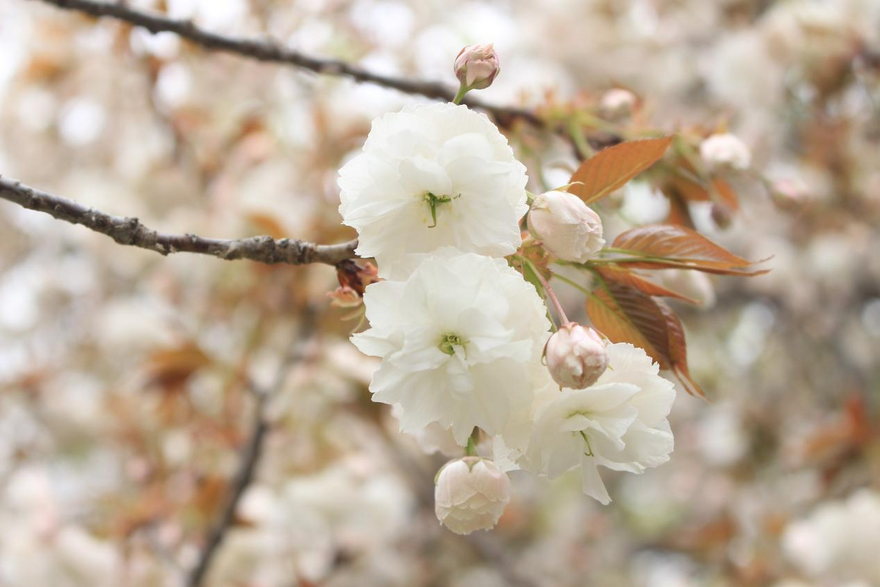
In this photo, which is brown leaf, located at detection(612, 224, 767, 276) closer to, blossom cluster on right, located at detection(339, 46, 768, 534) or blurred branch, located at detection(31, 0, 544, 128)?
blossom cluster on right, located at detection(339, 46, 768, 534)

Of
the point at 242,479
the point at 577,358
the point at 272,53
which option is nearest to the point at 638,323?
the point at 577,358

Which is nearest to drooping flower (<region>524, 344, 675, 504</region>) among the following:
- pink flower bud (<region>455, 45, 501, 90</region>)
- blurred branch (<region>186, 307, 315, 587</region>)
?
pink flower bud (<region>455, 45, 501, 90</region>)

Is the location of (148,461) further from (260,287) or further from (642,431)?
(642,431)

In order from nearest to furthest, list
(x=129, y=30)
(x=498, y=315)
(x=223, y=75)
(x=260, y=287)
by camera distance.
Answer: (x=498, y=315), (x=129, y=30), (x=260, y=287), (x=223, y=75)

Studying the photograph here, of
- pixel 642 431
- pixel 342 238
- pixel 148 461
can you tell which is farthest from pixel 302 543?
pixel 642 431

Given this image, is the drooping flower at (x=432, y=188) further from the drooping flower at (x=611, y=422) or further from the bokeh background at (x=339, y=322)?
the bokeh background at (x=339, y=322)

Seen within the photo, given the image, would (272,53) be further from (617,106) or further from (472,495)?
(472,495)

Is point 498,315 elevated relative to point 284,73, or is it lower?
elevated
